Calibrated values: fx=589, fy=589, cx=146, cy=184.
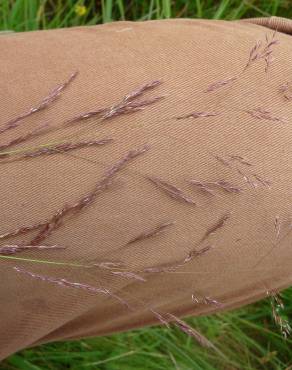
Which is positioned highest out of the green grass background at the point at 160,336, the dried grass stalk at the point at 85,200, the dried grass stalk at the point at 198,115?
the dried grass stalk at the point at 198,115

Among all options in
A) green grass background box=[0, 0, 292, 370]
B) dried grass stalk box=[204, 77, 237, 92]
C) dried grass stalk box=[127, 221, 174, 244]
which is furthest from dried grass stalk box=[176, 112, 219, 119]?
green grass background box=[0, 0, 292, 370]

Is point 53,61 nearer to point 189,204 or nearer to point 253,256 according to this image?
point 189,204

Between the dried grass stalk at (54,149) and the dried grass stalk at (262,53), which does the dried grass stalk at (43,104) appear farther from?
the dried grass stalk at (262,53)

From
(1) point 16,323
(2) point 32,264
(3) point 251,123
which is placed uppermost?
(3) point 251,123

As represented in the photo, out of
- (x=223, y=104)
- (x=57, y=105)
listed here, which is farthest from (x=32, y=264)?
(x=223, y=104)

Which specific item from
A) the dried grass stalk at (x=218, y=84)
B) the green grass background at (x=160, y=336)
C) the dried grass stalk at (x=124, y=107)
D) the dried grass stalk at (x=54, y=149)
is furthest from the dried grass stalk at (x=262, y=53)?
the green grass background at (x=160, y=336)

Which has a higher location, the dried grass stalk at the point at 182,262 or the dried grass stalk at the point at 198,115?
the dried grass stalk at the point at 198,115

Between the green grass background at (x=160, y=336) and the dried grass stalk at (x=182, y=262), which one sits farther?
the green grass background at (x=160, y=336)

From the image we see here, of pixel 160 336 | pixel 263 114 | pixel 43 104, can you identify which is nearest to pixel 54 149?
pixel 43 104
